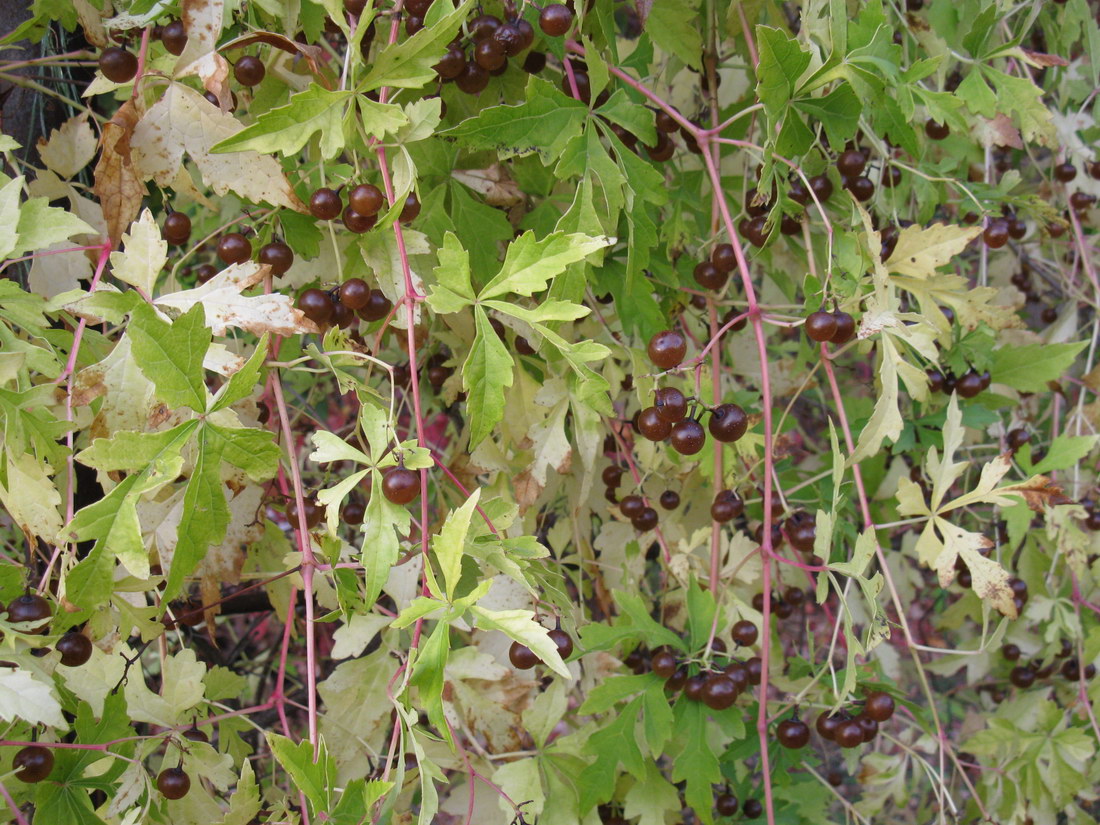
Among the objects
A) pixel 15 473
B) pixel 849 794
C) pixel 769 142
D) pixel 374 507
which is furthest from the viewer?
pixel 849 794

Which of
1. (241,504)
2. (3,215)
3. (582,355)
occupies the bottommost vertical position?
(241,504)

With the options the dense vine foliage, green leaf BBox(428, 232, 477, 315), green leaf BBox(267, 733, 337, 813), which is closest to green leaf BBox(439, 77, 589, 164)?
the dense vine foliage

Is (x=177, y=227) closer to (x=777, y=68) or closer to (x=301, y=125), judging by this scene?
(x=301, y=125)

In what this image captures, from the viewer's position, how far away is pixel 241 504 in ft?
4.64

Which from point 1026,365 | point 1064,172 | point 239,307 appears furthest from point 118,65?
point 1064,172

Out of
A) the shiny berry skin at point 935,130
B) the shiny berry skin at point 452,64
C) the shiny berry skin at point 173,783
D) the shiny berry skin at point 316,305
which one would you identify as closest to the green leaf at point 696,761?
the shiny berry skin at point 173,783

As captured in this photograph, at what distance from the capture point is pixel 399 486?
102cm

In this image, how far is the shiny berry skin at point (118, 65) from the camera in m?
1.27

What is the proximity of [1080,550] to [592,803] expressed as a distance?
1217mm

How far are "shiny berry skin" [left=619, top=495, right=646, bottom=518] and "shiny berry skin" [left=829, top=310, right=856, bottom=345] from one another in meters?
0.51

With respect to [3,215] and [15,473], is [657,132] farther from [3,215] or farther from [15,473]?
[15,473]

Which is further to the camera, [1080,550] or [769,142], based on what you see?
[1080,550]

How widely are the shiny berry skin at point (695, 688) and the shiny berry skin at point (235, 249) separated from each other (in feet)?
3.14

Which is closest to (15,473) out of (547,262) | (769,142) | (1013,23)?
(547,262)
